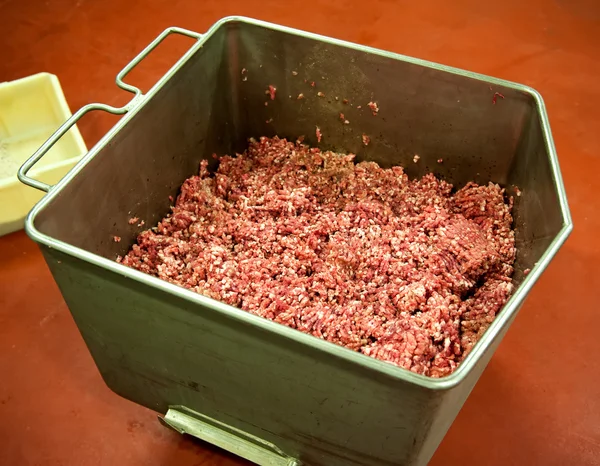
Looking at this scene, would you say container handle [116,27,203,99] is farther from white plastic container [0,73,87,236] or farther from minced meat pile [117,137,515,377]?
white plastic container [0,73,87,236]

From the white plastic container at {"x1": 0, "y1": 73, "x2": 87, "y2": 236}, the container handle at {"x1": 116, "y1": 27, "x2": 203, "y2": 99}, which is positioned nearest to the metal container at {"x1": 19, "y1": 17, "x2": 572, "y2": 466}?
the container handle at {"x1": 116, "y1": 27, "x2": 203, "y2": 99}

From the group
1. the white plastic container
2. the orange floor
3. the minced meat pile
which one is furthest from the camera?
the white plastic container

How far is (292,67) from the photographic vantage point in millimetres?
1306

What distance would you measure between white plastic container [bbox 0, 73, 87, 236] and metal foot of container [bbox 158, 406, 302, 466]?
738 millimetres

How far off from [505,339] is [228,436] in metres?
0.69

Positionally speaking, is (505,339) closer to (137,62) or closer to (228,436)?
(228,436)

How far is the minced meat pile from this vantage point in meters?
1.02

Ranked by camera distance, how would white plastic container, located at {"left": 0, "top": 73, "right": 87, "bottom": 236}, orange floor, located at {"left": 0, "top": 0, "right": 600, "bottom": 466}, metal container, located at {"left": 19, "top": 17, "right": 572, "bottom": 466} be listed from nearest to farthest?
metal container, located at {"left": 19, "top": 17, "right": 572, "bottom": 466} < orange floor, located at {"left": 0, "top": 0, "right": 600, "bottom": 466} < white plastic container, located at {"left": 0, "top": 73, "right": 87, "bottom": 236}

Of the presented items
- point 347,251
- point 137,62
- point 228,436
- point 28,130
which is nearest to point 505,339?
point 347,251

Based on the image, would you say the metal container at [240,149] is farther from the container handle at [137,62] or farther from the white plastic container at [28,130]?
the white plastic container at [28,130]

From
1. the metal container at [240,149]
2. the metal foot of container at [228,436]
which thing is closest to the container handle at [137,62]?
the metal container at [240,149]

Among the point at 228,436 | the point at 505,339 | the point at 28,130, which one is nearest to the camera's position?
the point at 228,436

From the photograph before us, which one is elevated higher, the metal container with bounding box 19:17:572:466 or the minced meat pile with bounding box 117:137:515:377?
the metal container with bounding box 19:17:572:466

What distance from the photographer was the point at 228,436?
1.09 meters
